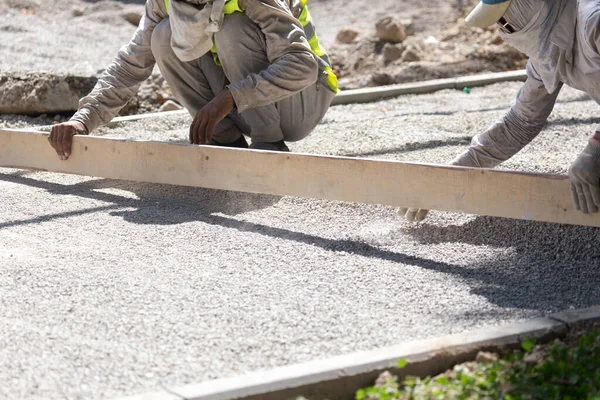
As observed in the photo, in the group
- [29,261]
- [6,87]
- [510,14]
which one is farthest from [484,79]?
[29,261]

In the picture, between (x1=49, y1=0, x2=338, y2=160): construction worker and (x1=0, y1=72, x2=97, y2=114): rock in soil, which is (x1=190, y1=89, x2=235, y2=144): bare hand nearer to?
(x1=49, y1=0, x2=338, y2=160): construction worker

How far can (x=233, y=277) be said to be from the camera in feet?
9.70

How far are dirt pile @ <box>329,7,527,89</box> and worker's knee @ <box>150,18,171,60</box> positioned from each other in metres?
3.38

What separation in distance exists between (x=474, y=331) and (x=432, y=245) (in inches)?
40.0

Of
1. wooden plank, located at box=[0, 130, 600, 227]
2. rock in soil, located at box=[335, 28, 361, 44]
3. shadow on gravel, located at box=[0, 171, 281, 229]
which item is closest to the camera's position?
wooden plank, located at box=[0, 130, 600, 227]

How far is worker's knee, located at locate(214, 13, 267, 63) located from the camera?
12.9 feet

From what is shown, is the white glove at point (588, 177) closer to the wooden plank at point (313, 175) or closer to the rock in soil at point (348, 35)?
the wooden plank at point (313, 175)

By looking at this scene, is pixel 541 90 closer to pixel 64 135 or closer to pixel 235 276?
pixel 235 276

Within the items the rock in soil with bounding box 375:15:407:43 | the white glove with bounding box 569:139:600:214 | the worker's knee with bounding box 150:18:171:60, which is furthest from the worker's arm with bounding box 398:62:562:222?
the rock in soil with bounding box 375:15:407:43

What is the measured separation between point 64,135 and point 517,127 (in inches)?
83.6

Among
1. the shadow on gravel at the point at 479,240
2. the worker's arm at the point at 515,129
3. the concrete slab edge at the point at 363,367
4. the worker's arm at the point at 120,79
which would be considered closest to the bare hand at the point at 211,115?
the shadow on gravel at the point at 479,240

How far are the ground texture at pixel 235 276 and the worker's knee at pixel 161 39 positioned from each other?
25.6 inches

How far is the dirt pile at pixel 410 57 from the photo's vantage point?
24.6ft

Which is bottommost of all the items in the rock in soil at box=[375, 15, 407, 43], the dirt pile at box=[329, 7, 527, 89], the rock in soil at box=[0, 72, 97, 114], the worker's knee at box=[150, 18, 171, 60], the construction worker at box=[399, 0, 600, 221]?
the dirt pile at box=[329, 7, 527, 89]
